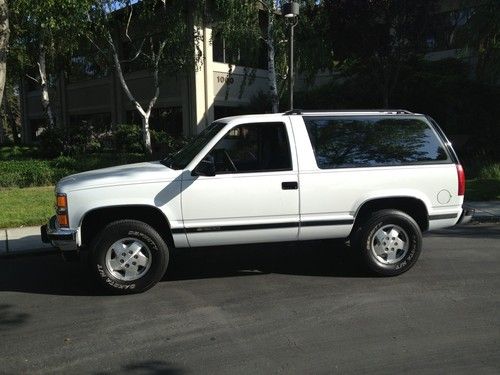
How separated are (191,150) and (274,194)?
111 centimetres

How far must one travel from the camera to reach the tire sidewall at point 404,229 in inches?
239

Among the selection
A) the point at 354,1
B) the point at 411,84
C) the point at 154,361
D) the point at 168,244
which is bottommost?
the point at 154,361

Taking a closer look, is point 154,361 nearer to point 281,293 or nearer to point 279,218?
point 281,293

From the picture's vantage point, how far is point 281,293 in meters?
5.67

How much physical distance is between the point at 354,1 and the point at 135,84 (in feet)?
42.8

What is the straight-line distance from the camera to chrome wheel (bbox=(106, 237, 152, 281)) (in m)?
5.62

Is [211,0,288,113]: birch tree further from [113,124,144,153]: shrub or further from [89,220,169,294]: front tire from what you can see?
[89,220,169,294]: front tire

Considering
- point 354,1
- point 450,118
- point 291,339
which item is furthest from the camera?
point 450,118

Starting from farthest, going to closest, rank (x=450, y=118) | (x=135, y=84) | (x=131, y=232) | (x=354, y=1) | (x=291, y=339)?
(x=135, y=84)
(x=450, y=118)
(x=354, y=1)
(x=131, y=232)
(x=291, y=339)

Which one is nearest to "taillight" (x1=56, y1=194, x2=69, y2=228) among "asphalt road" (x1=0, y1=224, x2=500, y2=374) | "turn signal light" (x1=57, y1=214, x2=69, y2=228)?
"turn signal light" (x1=57, y1=214, x2=69, y2=228)

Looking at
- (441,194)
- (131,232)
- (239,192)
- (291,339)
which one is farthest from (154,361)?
(441,194)

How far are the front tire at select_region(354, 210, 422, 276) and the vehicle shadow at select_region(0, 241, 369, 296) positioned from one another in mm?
267

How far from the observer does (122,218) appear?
5770 millimetres

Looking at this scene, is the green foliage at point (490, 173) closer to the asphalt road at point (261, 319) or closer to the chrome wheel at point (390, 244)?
the asphalt road at point (261, 319)
